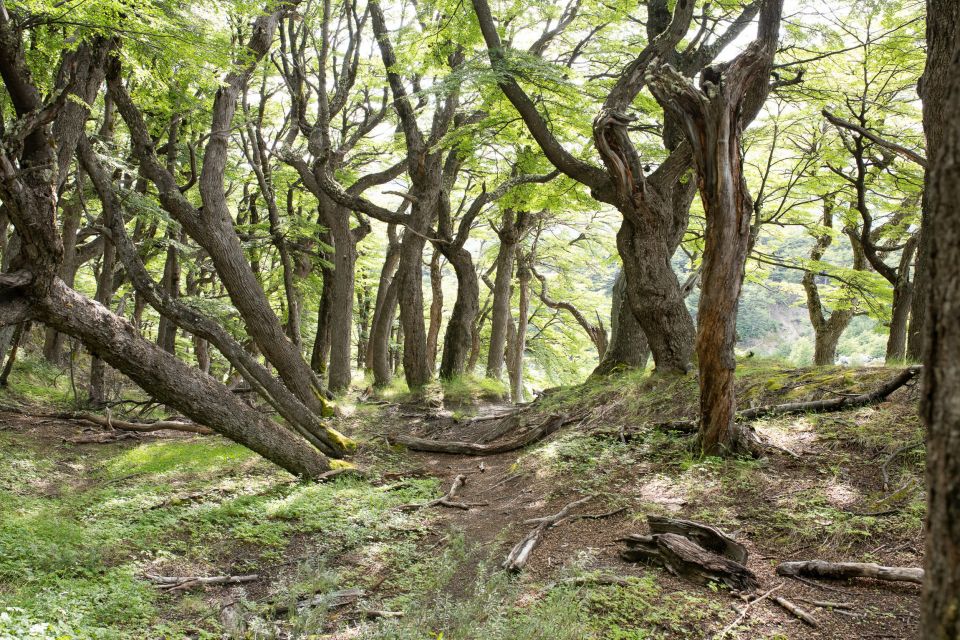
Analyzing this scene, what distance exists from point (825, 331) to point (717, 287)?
34.9 feet

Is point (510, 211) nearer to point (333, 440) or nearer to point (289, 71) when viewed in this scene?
point (289, 71)

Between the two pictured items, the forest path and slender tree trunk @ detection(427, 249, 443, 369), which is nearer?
the forest path

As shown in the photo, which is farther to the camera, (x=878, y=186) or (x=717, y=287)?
(x=878, y=186)

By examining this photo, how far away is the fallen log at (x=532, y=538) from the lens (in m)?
4.21

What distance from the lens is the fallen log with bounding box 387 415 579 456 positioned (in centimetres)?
845

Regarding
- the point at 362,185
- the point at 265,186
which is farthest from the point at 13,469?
the point at 362,185

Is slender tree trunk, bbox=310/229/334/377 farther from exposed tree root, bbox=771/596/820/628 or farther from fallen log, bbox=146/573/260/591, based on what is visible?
exposed tree root, bbox=771/596/820/628

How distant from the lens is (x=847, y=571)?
3.46 metres

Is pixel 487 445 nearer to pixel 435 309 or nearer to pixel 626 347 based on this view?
pixel 626 347

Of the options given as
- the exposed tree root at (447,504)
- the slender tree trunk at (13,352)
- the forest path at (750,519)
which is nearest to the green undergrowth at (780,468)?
the forest path at (750,519)

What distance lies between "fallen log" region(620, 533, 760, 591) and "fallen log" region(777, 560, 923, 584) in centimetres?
24

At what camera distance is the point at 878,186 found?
12375 mm

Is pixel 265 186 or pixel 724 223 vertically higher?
pixel 265 186

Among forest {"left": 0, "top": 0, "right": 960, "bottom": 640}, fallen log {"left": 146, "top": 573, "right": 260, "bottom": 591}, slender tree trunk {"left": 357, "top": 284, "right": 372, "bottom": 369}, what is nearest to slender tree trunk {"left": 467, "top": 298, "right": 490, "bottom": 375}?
forest {"left": 0, "top": 0, "right": 960, "bottom": 640}
